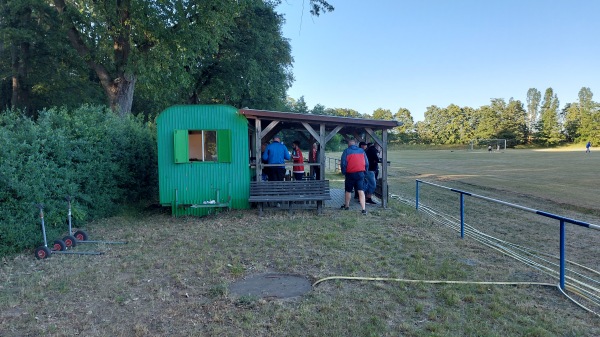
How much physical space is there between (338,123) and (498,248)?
5162mm

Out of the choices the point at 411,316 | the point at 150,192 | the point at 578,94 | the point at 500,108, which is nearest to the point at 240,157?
the point at 150,192

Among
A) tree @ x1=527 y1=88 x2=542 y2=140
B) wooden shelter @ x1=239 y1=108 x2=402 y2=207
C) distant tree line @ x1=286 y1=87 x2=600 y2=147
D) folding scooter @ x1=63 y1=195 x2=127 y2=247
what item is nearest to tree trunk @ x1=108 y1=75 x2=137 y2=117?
wooden shelter @ x1=239 y1=108 x2=402 y2=207

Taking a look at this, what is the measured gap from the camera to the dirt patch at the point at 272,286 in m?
4.57

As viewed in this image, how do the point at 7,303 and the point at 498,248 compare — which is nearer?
the point at 7,303

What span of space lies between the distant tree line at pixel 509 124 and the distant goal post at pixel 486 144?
11.7 feet

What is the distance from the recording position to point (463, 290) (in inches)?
179

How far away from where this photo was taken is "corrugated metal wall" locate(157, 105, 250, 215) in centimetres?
952

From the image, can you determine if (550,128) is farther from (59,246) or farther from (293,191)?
(59,246)

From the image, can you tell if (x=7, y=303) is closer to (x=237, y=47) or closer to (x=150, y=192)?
(x=150, y=192)

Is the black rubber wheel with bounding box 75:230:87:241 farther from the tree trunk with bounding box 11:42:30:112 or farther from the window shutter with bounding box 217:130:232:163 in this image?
the tree trunk with bounding box 11:42:30:112

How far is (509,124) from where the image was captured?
3278 inches

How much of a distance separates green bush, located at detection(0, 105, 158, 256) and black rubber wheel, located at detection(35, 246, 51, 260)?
38 centimetres

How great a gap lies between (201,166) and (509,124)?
290 feet

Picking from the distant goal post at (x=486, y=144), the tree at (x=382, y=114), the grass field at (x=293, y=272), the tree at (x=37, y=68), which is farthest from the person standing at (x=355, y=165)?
the tree at (x=382, y=114)
